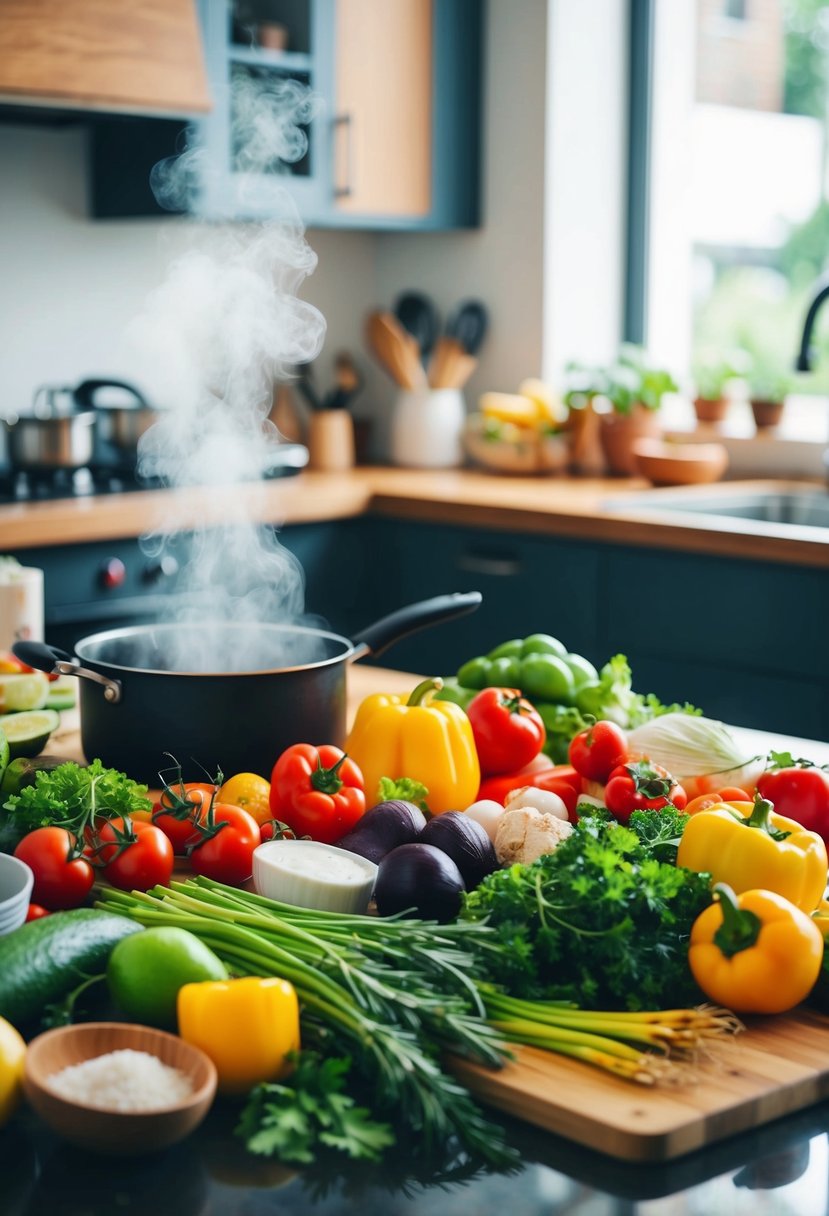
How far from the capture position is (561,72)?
4.01 m


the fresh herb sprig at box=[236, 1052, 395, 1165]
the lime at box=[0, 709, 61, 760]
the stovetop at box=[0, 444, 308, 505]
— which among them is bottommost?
the fresh herb sprig at box=[236, 1052, 395, 1165]

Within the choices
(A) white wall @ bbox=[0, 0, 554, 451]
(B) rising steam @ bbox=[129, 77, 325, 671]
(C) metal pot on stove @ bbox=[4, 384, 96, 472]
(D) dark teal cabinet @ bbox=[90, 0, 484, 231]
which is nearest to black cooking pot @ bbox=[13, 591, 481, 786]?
(B) rising steam @ bbox=[129, 77, 325, 671]

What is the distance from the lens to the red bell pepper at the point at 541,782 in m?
1.51

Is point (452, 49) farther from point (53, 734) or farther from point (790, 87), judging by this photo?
point (53, 734)

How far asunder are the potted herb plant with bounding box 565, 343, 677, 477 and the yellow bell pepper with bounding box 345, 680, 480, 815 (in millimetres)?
2383

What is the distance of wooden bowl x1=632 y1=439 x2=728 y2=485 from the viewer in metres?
3.68

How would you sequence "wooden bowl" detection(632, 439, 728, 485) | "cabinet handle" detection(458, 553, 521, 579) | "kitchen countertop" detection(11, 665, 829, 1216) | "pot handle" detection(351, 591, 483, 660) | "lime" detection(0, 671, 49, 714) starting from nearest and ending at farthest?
"kitchen countertop" detection(11, 665, 829, 1216) < "pot handle" detection(351, 591, 483, 660) < "lime" detection(0, 671, 49, 714) < "cabinet handle" detection(458, 553, 521, 579) < "wooden bowl" detection(632, 439, 728, 485)

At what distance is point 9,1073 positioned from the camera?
2.93ft

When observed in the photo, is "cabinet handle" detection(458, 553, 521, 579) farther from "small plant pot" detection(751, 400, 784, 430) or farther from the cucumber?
the cucumber

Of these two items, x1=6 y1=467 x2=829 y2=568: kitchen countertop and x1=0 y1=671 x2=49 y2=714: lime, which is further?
x1=6 y1=467 x2=829 y2=568: kitchen countertop

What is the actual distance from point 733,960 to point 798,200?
329 cm

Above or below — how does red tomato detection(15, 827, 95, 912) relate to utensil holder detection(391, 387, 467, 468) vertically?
below

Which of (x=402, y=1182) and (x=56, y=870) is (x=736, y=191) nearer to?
(x=56, y=870)

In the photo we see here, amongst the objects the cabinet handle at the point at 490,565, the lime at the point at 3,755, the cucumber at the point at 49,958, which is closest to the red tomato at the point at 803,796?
the cucumber at the point at 49,958
